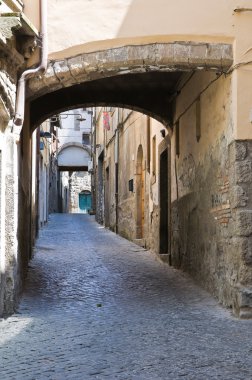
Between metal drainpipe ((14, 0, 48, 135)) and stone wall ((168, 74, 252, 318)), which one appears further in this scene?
metal drainpipe ((14, 0, 48, 135))

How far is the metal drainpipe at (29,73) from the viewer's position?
276 inches

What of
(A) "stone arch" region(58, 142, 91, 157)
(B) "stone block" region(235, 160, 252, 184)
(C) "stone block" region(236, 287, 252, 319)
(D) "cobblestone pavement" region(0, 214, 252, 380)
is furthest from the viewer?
(A) "stone arch" region(58, 142, 91, 157)

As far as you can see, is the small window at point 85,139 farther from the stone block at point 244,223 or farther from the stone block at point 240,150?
the stone block at point 244,223

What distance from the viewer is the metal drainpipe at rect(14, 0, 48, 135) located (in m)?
7.02

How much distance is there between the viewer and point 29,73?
7.11 metres

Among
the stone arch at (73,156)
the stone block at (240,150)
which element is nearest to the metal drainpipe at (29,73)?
the stone block at (240,150)

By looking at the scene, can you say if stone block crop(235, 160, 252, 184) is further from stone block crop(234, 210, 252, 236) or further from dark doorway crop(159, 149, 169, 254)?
dark doorway crop(159, 149, 169, 254)

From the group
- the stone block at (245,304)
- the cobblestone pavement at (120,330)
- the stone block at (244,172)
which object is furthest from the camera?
the stone block at (244,172)

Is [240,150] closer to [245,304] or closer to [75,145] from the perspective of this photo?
[245,304]

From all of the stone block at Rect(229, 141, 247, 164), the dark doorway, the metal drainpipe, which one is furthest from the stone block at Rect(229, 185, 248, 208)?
the dark doorway

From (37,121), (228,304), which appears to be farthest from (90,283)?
(37,121)

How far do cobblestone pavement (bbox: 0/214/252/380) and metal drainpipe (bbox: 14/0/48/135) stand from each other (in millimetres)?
2170

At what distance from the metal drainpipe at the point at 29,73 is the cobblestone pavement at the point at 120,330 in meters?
2.17

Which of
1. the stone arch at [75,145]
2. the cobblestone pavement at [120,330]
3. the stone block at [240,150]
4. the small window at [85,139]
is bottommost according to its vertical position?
the cobblestone pavement at [120,330]
